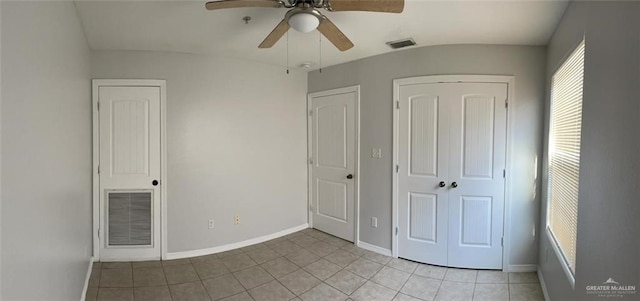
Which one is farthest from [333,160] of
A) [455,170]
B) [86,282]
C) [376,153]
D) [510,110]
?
[86,282]

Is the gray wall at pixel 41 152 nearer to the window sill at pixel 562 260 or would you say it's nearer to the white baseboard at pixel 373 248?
the white baseboard at pixel 373 248

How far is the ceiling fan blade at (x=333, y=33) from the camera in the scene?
1.83 m

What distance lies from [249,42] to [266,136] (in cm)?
120

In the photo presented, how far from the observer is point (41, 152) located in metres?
1.43

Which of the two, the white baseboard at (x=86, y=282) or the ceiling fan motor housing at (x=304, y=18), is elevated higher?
the ceiling fan motor housing at (x=304, y=18)

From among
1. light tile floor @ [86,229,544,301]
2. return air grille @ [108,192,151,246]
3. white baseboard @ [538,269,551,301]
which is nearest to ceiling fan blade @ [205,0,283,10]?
light tile floor @ [86,229,544,301]

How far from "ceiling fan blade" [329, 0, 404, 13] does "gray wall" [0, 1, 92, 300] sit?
1.45 metres

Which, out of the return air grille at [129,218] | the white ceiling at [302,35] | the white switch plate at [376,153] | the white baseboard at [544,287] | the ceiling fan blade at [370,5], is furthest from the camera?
the white switch plate at [376,153]

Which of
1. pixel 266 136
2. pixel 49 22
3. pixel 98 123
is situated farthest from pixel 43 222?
pixel 266 136

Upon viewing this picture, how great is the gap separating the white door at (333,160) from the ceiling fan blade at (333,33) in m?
1.32

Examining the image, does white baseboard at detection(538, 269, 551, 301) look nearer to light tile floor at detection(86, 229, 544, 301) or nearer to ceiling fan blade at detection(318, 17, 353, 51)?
light tile floor at detection(86, 229, 544, 301)

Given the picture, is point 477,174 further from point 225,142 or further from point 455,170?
point 225,142

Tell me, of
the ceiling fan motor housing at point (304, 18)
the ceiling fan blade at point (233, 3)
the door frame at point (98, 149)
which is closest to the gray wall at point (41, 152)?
the door frame at point (98, 149)

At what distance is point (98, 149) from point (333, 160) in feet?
8.45
